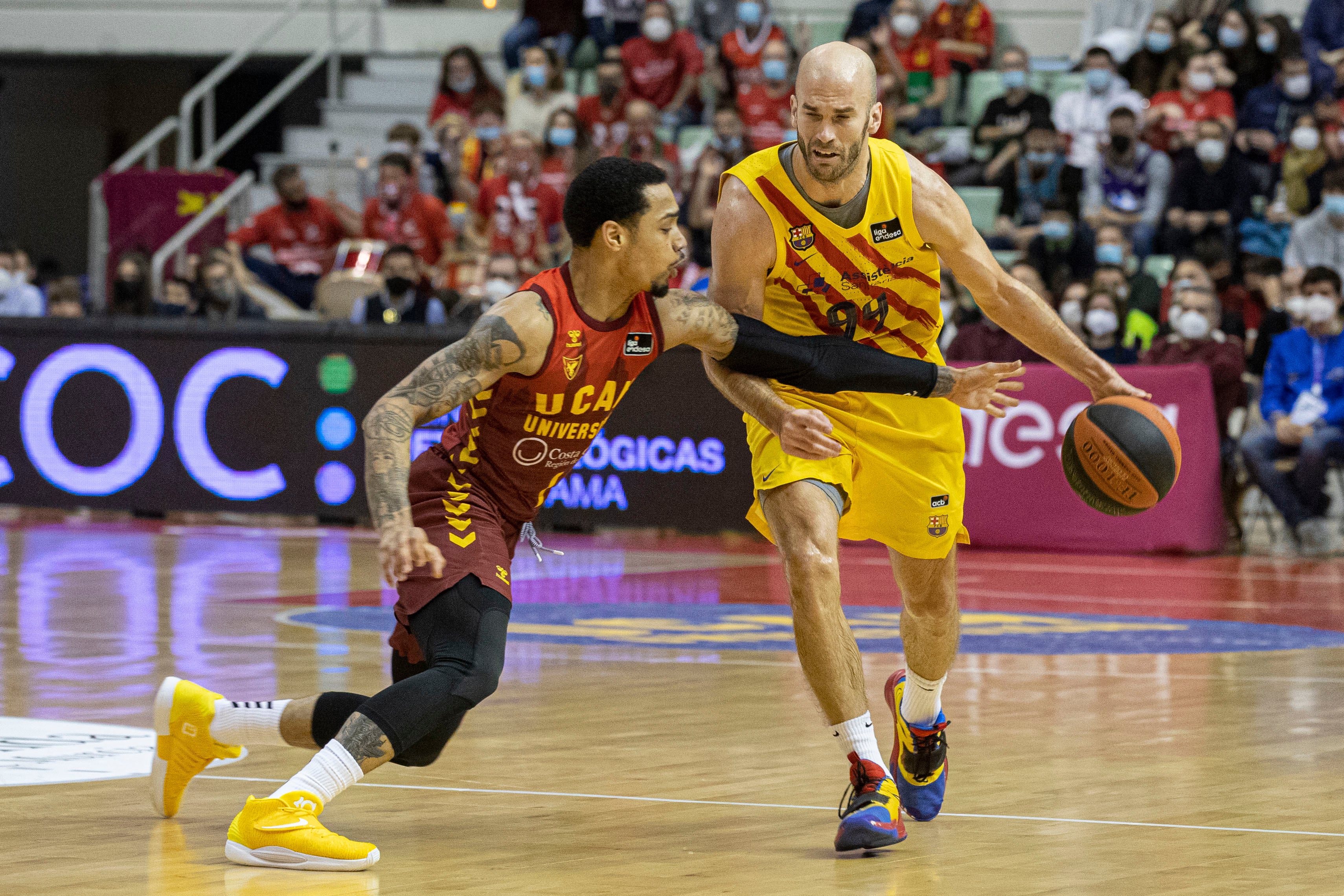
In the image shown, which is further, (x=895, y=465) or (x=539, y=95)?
(x=539, y=95)

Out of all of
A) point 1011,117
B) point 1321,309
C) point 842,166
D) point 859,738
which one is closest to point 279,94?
point 1011,117

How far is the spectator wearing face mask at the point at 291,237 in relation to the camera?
1880cm

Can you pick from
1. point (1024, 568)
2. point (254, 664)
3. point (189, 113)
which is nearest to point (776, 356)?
point (254, 664)

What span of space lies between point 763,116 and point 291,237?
4.52 m

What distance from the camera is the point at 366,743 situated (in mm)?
5035

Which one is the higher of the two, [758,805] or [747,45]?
[747,45]

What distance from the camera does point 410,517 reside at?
5012 millimetres

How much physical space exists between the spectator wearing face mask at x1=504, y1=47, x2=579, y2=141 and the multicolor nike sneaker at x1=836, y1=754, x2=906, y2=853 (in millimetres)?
14494

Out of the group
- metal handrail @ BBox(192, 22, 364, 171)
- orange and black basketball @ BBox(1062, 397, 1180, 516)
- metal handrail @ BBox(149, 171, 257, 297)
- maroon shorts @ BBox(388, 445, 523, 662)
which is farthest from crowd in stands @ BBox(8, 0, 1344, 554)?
maroon shorts @ BBox(388, 445, 523, 662)

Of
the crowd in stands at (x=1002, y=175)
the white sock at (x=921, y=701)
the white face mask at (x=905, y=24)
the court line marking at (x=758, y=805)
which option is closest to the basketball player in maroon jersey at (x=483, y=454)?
the court line marking at (x=758, y=805)

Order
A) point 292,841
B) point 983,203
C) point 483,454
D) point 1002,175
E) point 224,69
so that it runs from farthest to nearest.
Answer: point 224,69, point 983,203, point 1002,175, point 483,454, point 292,841

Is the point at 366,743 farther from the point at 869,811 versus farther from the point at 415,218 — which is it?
the point at 415,218

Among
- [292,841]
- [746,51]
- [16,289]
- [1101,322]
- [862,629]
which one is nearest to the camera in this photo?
[292,841]

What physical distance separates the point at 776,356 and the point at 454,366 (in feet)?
3.36
